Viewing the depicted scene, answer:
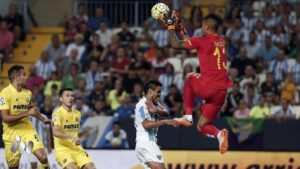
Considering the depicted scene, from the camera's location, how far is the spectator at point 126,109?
28844 millimetres

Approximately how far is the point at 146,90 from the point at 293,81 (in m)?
8.65

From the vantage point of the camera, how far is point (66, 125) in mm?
22344

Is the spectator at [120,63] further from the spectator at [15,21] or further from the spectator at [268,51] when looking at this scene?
the spectator at [15,21]

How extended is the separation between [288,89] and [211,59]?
8.46 m

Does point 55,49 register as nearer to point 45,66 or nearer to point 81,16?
point 45,66

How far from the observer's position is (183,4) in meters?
33.7

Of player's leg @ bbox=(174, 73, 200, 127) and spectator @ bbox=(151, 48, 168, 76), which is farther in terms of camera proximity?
spectator @ bbox=(151, 48, 168, 76)

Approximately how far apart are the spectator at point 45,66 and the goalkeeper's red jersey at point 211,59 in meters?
10.9

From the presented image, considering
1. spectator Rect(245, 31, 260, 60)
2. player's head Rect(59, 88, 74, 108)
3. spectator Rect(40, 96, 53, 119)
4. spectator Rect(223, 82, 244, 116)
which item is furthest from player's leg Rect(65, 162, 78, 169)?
spectator Rect(245, 31, 260, 60)

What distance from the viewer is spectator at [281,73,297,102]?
29.3m

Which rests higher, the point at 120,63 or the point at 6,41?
the point at 6,41

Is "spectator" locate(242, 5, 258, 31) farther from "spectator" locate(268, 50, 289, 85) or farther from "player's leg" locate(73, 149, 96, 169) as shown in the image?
"player's leg" locate(73, 149, 96, 169)

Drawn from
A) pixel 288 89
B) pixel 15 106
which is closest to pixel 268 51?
pixel 288 89

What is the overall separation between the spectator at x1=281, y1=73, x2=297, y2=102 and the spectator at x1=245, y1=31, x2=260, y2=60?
1.70 meters
